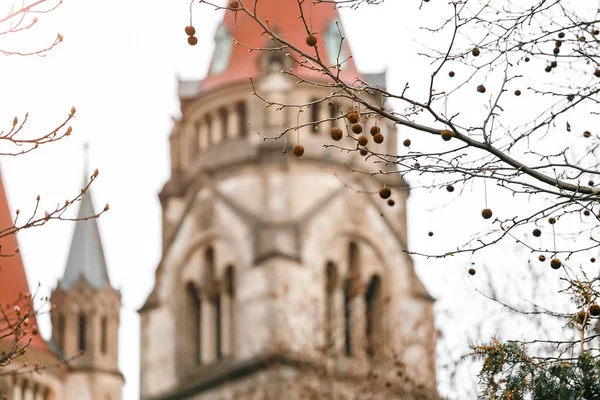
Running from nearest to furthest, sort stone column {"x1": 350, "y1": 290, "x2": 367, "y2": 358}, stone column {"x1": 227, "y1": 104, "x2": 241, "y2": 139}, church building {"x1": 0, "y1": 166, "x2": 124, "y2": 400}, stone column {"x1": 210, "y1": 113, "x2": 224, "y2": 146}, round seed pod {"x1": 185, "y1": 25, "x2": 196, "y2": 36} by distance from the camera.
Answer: round seed pod {"x1": 185, "y1": 25, "x2": 196, "y2": 36} < stone column {"x1": 350, "y1": 290, "x2": 367, "y2": 358} < church building {"x1": 0, "y1": 166, "x2": 124, "y2": 400} < stone column {"x1": 227, "y1": 104, "x2": 241, "y2": 139} < stone column {"x1": 210, "y1": 113, "x2": 224, "y2": 146}

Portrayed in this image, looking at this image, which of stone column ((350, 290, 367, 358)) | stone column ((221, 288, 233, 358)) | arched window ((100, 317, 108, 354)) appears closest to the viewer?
stone column ((350, 290, 367, 358))

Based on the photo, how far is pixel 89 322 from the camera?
46656mm

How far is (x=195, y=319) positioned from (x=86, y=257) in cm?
358

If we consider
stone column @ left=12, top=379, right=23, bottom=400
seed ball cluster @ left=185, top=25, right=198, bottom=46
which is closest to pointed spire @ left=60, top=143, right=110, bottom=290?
stone column @ left=12, top=379, right=23, bottom=400

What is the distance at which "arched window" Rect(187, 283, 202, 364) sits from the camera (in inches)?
1923

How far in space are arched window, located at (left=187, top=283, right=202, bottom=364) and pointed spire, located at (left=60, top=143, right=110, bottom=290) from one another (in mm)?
2707

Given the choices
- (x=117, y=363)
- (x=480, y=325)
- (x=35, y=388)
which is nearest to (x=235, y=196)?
(x=117, y=363)

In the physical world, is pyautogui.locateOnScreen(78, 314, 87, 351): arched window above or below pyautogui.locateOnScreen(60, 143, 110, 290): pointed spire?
below

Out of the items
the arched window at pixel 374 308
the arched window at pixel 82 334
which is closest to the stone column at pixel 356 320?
the arched window at pixel 374 308

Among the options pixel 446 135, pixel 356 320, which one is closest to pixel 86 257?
pixel 356 320

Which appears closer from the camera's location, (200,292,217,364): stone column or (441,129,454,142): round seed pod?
(441,129,454,142): round seed pod

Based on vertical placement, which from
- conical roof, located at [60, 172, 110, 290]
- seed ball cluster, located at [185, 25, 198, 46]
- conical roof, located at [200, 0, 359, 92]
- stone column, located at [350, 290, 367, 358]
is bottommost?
seed ball cluster, located at [185, 25, 198, 46]

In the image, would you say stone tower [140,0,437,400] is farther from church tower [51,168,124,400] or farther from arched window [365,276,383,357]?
church tower [51,168,124,400]

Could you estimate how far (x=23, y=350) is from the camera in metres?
11.6
